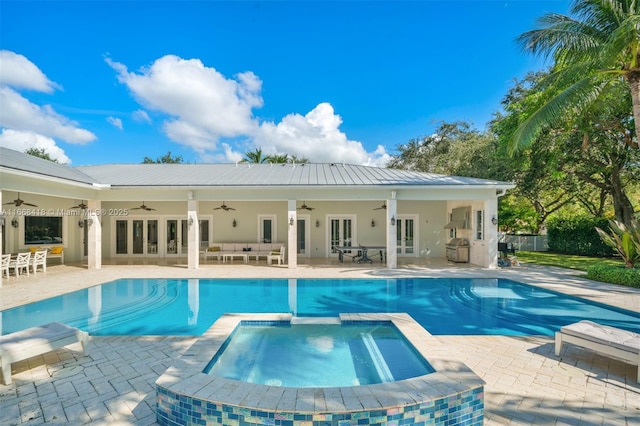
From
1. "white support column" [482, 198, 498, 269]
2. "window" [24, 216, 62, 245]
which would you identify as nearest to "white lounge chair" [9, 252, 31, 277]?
"window" [24, 216, 62, 245]

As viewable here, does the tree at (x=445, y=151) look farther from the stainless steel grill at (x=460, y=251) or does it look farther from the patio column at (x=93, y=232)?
the patio column at (x=93, y=232)

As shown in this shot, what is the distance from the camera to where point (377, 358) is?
5199 mm

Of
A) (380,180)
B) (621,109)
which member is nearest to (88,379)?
(380,180)

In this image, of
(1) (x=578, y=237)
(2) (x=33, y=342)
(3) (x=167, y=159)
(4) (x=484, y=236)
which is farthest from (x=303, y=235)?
(3) (x=167, y=159)

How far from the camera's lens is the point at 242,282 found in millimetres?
11797

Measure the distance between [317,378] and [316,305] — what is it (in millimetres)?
4191

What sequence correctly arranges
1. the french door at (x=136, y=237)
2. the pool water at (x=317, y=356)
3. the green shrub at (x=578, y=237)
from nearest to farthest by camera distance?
the pool water at (x=317, y=356) → the french door at (x=136, y=237) → the green shrub at (x=578, y=237)

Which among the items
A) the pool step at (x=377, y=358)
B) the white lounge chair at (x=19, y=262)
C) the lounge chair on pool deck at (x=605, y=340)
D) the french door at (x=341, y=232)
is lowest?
the pool step at (x=377, y=358)

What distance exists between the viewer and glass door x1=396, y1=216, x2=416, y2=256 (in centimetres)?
1822

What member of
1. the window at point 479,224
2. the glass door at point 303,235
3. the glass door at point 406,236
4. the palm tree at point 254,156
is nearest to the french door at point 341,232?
the glass door at point 303,235

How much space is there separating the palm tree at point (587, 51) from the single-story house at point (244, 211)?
13.3 ft

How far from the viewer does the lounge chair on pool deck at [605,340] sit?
439 centimetres

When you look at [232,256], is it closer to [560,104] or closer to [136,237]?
[136,237]

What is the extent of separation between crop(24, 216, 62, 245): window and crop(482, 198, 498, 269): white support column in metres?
21.4
